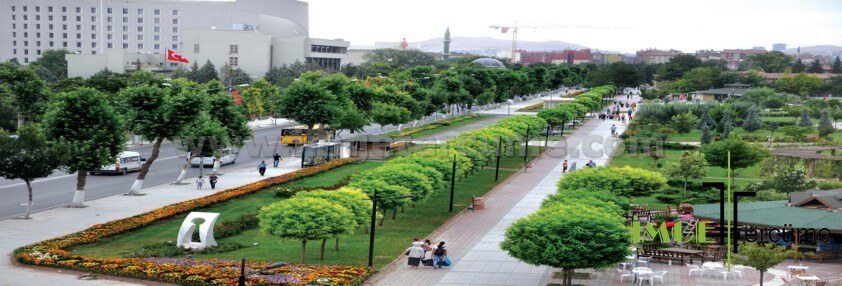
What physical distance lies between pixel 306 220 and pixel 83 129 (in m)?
16.1

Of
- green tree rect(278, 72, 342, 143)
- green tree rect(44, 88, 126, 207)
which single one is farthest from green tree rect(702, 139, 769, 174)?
green tree rect(44, 88, 126, 207)

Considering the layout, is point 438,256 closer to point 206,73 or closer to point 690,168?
point 690,168

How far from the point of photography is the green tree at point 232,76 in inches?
4919

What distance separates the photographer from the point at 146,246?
33.0 meters

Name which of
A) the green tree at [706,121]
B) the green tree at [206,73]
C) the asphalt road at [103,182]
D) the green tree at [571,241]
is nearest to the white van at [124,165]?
the asphalt road at [103,182]

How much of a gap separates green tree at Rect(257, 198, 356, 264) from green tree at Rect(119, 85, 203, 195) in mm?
17439

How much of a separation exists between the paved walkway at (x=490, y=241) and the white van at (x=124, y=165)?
64.1 feet

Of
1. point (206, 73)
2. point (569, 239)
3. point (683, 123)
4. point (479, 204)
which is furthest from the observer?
point (206, 73)

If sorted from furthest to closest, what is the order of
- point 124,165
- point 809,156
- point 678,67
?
point 678,67 < point 809,156 < point 124,165

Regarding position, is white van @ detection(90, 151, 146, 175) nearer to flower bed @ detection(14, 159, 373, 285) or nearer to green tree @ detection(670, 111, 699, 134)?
flower bed @ detection(14, 159, 373, 285)

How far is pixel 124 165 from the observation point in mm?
52938

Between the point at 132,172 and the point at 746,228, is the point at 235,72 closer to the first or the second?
the point at 132,172

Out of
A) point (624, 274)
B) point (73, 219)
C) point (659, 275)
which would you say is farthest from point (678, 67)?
point (659, 275)

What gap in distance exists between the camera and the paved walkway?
95.2ft
